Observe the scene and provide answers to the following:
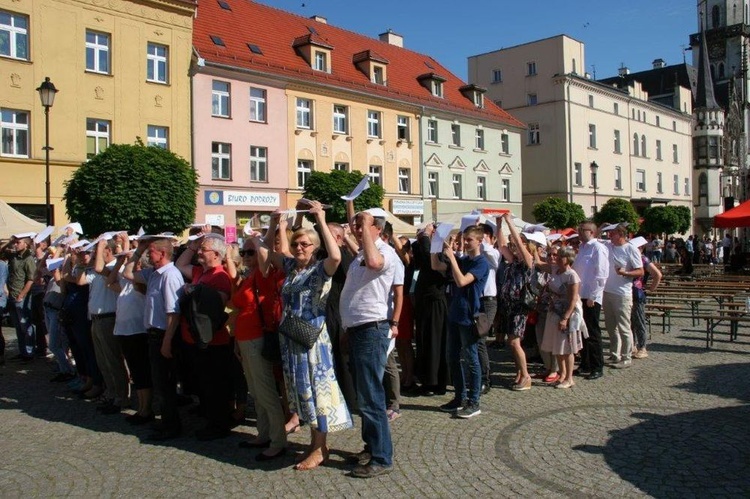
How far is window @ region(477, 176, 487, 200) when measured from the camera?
41156 mm

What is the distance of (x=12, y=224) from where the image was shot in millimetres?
15992

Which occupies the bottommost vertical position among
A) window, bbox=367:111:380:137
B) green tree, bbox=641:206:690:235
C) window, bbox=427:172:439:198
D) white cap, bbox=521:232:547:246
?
white cap, bbox=521:232:547:246

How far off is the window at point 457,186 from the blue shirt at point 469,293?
32.6 m

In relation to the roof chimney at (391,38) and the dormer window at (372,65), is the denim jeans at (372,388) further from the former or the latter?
the roof chimney at (391,38)

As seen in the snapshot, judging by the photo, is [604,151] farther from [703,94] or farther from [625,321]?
[625,321]

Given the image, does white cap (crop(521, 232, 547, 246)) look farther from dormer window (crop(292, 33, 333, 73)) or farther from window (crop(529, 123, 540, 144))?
window (crop(529, 123, 540, 144))

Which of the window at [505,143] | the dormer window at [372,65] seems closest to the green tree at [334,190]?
the dormer window at [372,65]

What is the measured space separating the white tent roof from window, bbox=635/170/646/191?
2025 inches

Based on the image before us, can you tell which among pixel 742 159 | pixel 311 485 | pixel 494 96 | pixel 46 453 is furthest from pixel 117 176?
pixel 742 159

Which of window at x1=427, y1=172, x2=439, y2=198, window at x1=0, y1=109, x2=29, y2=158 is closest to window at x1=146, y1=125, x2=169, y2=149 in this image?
window at x1=0, y1=109, x2=29, y2=158

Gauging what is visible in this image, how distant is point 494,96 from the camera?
53531 mm

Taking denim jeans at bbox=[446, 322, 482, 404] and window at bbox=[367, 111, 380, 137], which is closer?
denim jeans at bbox=[446, 322, 482, 404]

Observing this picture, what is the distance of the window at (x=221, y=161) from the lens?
2819 cm

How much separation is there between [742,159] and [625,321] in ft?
269
